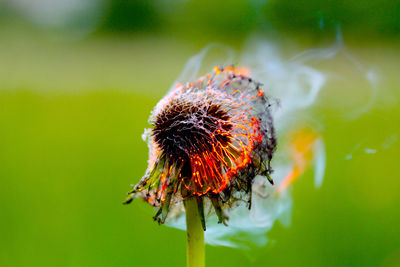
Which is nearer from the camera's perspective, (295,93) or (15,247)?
(295,93)

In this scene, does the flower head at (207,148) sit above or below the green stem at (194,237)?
above

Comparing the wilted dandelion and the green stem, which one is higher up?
the wilted dandelion

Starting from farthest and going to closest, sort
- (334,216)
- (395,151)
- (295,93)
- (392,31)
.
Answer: (392,31) → (395,151) → (334,216) → (295,93)

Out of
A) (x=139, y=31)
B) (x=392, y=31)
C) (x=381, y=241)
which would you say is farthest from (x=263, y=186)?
(x=139, y=31)

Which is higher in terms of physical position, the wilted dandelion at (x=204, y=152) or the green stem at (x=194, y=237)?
the wilted dandelion at (x=204, y=152)

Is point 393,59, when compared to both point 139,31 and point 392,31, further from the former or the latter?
point 139,31

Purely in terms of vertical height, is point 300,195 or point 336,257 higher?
point 300,195

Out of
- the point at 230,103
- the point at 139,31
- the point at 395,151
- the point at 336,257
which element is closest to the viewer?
the point at 230,103
